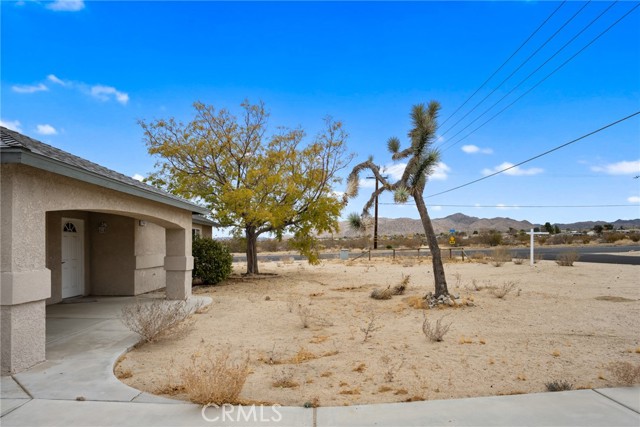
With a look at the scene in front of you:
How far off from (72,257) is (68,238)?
64cm

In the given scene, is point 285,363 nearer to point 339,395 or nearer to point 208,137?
point 339,395

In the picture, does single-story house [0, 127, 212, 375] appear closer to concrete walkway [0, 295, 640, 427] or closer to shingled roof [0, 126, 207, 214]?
shingled roof [0, 126, 207, 214]

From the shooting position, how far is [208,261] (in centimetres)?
1820

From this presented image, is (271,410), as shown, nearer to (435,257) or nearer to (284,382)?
(284,382)

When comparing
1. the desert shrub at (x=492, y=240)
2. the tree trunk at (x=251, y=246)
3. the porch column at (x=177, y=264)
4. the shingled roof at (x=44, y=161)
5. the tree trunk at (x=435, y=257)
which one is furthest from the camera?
the desert shrub at (x=492, y=240)

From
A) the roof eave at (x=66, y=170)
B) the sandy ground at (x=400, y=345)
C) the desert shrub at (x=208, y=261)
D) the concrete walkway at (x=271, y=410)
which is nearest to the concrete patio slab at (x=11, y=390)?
the concrete walkway at (x=271, y=410)

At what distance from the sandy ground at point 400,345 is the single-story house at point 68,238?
1.52 metres

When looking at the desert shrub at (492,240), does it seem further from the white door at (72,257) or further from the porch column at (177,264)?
the white door at (72,257)

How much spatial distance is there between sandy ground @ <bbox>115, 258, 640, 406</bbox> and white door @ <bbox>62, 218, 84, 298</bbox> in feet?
13.7

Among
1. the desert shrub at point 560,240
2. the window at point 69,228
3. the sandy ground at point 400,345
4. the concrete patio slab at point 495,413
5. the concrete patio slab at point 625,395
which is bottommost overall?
the sandy ground at point 400,345

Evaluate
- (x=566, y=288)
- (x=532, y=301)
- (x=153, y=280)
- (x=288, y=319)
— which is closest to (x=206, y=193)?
(x=153, y=280)

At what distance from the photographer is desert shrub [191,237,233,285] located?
1798 cm

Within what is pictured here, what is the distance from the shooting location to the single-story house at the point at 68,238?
20.8 feet

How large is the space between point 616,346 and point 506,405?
14.4 ft
